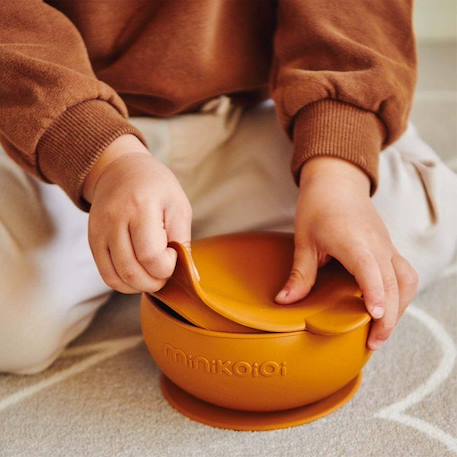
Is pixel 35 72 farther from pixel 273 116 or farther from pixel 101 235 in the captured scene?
pixel 273 116

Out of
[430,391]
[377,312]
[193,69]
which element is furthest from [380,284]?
[193,69]

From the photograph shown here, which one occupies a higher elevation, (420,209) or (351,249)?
(351,249)

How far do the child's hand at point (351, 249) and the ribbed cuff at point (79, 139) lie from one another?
169mm

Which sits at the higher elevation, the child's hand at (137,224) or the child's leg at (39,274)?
the child's hand at (137,224)

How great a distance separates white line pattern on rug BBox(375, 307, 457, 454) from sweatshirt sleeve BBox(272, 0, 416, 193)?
145mm

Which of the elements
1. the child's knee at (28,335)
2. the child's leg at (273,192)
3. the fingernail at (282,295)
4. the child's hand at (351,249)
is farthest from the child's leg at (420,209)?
the child's knee at (28,335)

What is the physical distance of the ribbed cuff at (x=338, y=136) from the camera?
68 cm

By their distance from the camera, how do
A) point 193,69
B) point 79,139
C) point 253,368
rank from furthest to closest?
point 193,69, point 79,139, point 253,368

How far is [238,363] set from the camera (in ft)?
1.79

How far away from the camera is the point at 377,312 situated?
1.83 feet

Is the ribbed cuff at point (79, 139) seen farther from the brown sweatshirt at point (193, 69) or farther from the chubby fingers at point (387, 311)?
the chubby fingers at point (387, 311)

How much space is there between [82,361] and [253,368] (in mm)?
210

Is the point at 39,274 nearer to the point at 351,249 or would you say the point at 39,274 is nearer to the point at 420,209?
the point at 351,249

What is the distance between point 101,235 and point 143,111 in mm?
276
